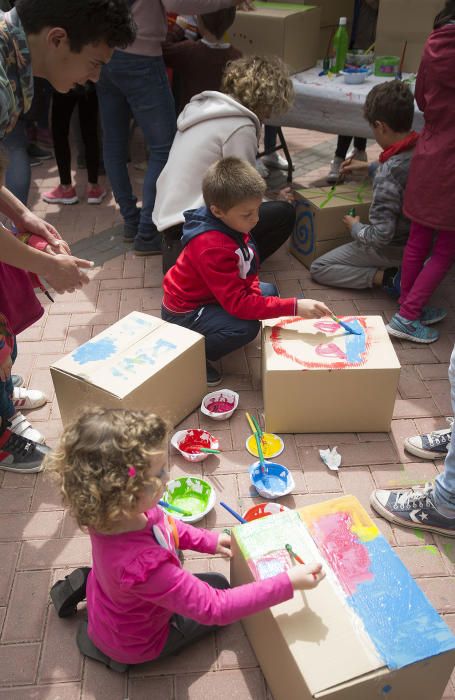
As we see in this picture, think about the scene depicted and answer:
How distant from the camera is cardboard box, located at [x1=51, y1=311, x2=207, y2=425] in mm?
2371

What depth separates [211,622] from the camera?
4.93 ft

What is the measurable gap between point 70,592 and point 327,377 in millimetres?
1284

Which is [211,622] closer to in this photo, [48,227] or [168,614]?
[168,614]

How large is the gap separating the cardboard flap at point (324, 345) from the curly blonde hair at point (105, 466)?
1.10 metres

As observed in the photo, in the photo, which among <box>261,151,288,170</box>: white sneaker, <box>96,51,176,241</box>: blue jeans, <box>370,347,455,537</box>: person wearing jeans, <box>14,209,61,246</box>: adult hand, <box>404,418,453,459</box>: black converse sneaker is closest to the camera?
<box>370,347,455,537</box>: person wearing jeans

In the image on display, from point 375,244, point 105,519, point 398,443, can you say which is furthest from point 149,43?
point 105,519

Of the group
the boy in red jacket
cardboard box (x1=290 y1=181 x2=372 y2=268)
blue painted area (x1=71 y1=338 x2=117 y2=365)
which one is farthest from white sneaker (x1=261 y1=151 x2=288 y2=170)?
blue painted area (x1=71 y1=338 x2=117 y2=365)

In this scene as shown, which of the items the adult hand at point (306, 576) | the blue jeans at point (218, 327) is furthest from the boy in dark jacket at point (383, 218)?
the adult hand at point (306, 576)

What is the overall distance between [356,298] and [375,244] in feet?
1.23

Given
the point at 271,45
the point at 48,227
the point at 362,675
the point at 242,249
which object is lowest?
the point at 362,675

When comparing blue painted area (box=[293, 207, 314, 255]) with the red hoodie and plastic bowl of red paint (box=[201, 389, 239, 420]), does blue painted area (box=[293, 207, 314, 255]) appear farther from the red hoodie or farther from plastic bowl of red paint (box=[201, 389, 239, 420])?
plastic bowl of red paint (box=[201, 389, 239, 420])

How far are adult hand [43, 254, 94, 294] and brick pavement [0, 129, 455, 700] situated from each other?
2.76ft

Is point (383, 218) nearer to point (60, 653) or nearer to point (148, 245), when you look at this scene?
point (148, 245)

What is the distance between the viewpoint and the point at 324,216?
375 centimetres
